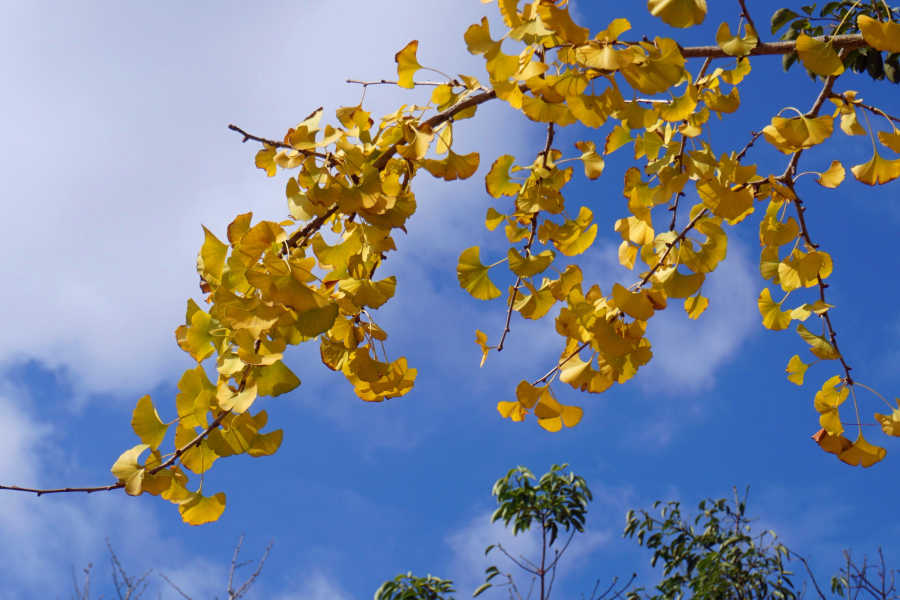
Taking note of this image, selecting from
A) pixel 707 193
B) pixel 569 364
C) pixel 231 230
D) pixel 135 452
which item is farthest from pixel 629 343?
pixel 135 452

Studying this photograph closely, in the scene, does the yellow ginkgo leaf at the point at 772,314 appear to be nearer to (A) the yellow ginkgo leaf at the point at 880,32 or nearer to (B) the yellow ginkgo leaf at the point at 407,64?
(A) the yellow ginkgo leaf at the point at 880,32

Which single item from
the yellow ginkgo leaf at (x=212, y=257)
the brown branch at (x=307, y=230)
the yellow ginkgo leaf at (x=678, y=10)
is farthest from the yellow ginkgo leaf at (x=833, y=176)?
the yellow ginkgo leaf at (x=212, y=257)

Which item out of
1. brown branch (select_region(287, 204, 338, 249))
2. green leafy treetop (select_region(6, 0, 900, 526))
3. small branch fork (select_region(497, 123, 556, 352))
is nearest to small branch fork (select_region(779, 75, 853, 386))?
green leafy treetop (select_region(6, 0, 900, 526))

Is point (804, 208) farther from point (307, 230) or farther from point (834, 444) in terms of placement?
point (307, 230)

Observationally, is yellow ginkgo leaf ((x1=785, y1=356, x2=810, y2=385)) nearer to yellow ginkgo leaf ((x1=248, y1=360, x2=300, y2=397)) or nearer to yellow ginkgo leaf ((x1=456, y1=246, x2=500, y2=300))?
yellow ginkgo leaf ((x1=456, y1=246, x2=500, y2=300))

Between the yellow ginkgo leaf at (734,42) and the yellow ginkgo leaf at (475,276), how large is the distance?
563 mm

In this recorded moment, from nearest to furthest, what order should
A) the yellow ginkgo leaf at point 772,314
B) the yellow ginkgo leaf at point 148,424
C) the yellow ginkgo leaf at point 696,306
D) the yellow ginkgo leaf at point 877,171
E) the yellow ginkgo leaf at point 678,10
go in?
the yellow ginkgo leaf at point 678,10 → the yellow ginkgo leaf at point 148,424 → the yellow ginkgo leaf at point 877,171 → the yellow ginkgo leaf at point 696,306 → the yellow ginkgo leaf at point 772,314

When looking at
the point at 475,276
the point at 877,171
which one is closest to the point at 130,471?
the point at 475,276

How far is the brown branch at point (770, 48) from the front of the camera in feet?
3.78

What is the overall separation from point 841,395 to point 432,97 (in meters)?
1.09

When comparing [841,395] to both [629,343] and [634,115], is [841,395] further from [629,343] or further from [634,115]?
[634,115]

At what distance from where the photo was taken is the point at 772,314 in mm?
1486

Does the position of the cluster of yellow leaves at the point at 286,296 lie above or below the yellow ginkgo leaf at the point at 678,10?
below

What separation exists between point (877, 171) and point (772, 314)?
0.36 metres
